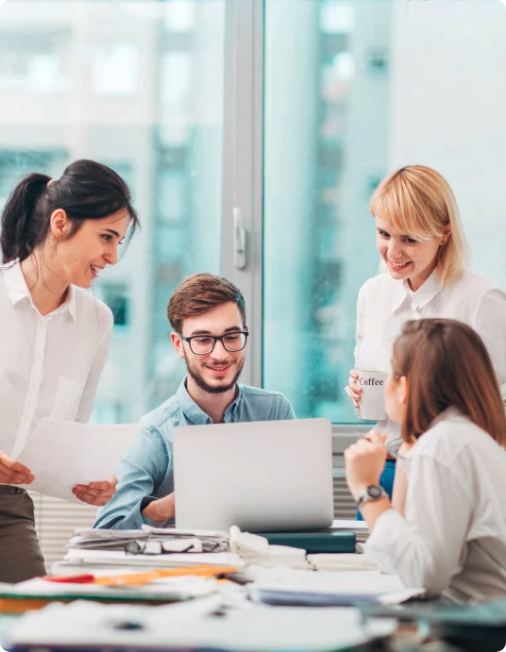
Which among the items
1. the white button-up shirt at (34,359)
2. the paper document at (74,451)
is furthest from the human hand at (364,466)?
the white button-up shirt at (34,359)

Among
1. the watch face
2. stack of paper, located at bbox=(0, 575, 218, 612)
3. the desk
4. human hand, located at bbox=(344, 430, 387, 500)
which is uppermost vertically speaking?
human hand, located at bbox=(344, 430, 387, 500)

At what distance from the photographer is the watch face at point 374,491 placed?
1.59 metres

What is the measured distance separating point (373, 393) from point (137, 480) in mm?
634

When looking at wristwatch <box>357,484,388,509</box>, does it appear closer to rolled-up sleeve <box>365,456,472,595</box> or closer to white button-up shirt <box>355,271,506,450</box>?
rolled-up sleeve <box>365,456,472,595</box>

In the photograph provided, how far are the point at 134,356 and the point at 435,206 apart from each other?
64.2 inches

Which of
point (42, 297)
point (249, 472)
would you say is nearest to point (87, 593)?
point (249, 472)

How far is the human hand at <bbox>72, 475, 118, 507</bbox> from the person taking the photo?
2010 millimetres

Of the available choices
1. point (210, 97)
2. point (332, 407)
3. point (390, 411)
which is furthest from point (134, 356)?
point (390, 411)

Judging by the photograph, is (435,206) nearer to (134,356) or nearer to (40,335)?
(40,335)

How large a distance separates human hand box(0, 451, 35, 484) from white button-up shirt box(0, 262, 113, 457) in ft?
0.76

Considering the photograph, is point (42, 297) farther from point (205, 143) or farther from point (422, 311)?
point (205, 143)

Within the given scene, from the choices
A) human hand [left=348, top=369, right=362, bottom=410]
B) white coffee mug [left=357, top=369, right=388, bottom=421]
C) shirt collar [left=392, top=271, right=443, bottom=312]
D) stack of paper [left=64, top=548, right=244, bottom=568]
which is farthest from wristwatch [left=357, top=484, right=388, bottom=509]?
shirt collar [left=392, top=271, right=443, bottom=312]

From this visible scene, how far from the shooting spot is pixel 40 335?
2307 millimetres

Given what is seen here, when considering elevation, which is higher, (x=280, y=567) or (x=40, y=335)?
(x=40, y=335)
